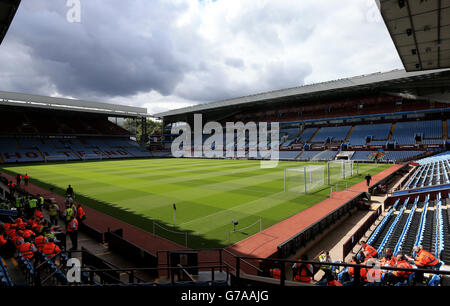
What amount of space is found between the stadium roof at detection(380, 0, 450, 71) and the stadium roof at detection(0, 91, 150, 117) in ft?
208

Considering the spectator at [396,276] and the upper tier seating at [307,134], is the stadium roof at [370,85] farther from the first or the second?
the spectator at [396,276]

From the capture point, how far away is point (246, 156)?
61.1m

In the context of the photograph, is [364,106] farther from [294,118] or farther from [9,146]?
[9,146]

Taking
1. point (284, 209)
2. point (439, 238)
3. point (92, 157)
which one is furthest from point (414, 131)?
point (92, 157)

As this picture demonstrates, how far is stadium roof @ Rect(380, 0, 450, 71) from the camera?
6.74 meters

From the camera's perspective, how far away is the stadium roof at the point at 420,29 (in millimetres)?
6738

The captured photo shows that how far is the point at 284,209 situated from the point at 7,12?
15.8 meters

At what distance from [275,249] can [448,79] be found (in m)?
53.2

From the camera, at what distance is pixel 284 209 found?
1497 centimetres

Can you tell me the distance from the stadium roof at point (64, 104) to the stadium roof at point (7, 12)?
5219 cm

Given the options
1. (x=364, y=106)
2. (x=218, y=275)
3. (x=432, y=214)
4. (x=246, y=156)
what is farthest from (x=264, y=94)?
(x=218, y=275)

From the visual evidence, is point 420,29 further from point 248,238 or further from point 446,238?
point 248,238

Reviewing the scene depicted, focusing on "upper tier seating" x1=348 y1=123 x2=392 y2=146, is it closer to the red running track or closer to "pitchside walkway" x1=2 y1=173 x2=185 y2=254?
the red running track

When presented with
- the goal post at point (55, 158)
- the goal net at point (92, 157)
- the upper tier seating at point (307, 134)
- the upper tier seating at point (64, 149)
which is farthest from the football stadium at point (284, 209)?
the goal net at point (92, 157)
